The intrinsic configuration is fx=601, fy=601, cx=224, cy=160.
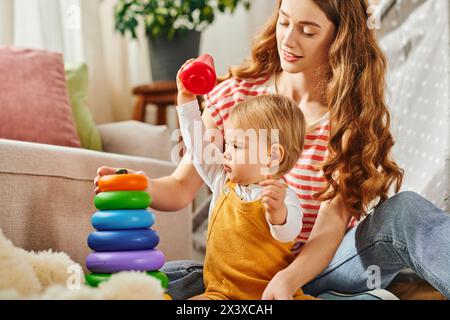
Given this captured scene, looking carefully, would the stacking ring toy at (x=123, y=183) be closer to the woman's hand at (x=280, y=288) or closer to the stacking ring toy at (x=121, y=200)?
the stacking ring toy at (x=121, y=200)

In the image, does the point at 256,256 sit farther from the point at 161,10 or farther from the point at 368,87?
the point at 161,10

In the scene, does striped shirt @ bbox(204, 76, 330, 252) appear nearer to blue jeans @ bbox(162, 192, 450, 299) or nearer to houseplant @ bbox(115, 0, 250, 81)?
blue jeans @ bbox(162, 192, 450, 299)

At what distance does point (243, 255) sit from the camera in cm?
95

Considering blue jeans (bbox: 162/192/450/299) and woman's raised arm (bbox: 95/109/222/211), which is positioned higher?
woman's raised arm (bbox: 95/109/222/211)

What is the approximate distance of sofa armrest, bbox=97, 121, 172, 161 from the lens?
1.73m

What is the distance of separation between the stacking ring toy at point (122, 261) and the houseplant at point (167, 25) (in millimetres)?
1445

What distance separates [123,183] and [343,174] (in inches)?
15.4

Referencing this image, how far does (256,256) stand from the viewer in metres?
0.95

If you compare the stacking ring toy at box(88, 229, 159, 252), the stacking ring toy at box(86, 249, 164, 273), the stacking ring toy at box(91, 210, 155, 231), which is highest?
the stacking ring toy at box(91, 210, 155, 231)

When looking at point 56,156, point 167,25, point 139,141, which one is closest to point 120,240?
point 56,156

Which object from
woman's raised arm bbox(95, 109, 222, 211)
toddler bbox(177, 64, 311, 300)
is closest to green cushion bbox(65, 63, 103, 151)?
woman's raised arm bbox(95, 109, 222, 211)

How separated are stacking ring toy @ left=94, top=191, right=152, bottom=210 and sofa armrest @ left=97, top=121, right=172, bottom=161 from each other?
0.82 meters

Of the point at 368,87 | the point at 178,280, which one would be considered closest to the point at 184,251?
the point at 178,280

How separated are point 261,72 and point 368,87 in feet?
0.77
